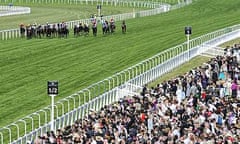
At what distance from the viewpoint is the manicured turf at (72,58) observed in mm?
36156

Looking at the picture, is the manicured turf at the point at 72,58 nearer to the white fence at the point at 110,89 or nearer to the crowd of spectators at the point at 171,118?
the white fence at the point at 110,89

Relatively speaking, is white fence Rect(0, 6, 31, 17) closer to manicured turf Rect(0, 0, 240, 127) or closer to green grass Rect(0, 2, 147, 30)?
green grass Rect(0, 2, 147, 30)

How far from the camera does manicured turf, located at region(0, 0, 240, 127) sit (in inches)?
1423

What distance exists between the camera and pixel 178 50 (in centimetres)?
4622

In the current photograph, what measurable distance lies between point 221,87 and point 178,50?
1211 cm

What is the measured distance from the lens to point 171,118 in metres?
28.2

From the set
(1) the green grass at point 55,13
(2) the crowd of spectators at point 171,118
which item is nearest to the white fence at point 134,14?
(1) the green grass at point 55,13


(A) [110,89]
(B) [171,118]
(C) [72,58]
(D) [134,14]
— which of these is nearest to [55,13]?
(D) [134,14]

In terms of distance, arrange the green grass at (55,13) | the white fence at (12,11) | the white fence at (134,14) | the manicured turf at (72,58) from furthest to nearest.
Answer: the white fence at (12,11) < the green grass at (55,13) < the white fence at (134,14) < the manicured turf at (72,58)

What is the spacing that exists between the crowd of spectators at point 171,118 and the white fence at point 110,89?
95cm

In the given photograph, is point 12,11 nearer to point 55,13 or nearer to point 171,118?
point 55,13

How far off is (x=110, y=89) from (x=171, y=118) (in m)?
7.52

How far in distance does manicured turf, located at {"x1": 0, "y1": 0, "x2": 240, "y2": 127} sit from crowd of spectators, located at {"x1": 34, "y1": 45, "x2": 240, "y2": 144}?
4.74m

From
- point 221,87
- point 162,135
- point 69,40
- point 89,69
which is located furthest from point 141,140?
point 69,40
